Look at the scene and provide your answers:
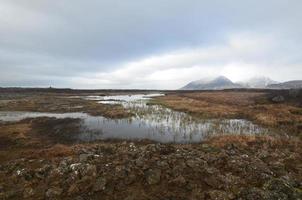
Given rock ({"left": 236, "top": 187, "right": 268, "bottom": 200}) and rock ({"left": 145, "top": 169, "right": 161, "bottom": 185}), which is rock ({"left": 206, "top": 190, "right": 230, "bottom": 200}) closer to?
rock ({"left": 236, "top": 187, "right": 268, "bottom": 200})

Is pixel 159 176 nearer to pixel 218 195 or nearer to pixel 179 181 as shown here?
pixel 179 181

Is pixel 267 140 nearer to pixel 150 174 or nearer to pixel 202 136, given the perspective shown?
pixel 202 136

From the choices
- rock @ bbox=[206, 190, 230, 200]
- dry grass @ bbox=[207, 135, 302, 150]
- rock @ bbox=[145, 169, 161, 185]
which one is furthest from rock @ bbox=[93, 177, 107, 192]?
dry grass @ bbox=[207, 135, 302, 150]

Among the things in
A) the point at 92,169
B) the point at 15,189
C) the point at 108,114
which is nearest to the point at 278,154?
the point at 92,169

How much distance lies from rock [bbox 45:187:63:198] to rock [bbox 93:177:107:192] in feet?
5.99

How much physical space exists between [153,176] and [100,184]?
3051mm

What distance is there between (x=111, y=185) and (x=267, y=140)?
16.6 m

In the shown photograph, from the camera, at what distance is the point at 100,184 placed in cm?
1321

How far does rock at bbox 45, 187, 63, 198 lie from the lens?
492 inches

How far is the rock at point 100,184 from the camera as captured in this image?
42.3 feet

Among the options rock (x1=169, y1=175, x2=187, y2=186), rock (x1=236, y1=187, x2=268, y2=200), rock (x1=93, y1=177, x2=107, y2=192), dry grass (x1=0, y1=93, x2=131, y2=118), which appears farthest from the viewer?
dry grass (x1=0, y1=93, x2=131, y2=118)

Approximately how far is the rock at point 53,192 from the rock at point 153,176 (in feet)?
15.7

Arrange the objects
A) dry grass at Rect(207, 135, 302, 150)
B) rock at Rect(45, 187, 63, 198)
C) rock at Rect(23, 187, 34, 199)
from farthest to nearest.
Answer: dry grass at Rect(207, 135, 302, 150) < rock at Rect(23, 187, 34, 199) < rock at Rect(45, 187, 63, 198)

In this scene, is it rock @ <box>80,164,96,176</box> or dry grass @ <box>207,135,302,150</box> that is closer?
rock @ <box>80,164,96,176</box>
